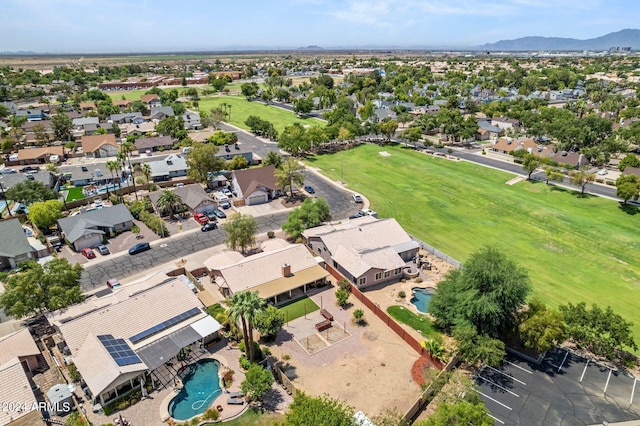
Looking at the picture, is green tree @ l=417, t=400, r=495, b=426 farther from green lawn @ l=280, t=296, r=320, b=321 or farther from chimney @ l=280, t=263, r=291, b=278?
chimney @ l=280, t=263, r=291, b=278

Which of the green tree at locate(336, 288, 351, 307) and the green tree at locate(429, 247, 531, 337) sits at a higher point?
the green tree at locate(429, 247, 531, 337)

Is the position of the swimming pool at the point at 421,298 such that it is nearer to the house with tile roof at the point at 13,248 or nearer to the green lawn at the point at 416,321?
the green lawn at the point at 416,321

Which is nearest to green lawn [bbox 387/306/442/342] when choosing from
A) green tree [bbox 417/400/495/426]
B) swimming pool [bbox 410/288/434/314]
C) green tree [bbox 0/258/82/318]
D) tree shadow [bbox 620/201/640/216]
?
swimming pool [bbox 410/288/434/314]

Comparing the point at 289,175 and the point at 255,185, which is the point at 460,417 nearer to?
the point at 289,175

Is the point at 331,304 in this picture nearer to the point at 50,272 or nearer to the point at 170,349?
the point at 170,349

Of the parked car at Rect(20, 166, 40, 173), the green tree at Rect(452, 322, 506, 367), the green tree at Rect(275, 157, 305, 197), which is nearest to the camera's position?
the green tree at Rect(452, 322, 506, 367)
